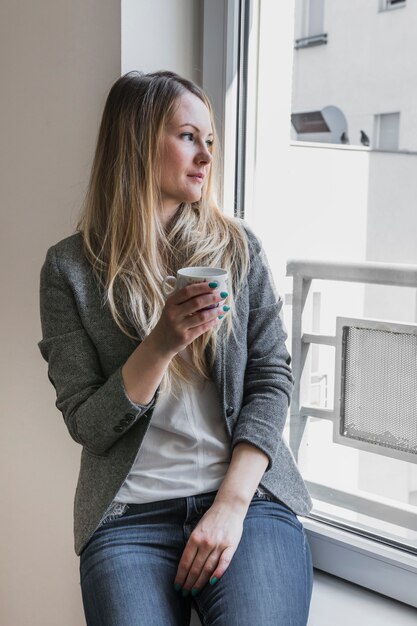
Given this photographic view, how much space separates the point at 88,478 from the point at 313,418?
1.80ft

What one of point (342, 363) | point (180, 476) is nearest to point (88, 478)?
point (180, 476)

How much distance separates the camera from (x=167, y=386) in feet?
4.43

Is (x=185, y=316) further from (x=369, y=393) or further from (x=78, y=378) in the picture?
(x=369, y=393)

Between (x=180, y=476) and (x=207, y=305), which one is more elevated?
(x=207, y=305)

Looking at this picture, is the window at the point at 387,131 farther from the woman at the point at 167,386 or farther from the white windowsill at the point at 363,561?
the white windowsill at the point at 363,561

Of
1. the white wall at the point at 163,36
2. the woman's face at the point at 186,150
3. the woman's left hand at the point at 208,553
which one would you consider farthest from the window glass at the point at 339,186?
the woman's left hand at the point at 208,553

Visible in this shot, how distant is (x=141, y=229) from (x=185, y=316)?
320 mm

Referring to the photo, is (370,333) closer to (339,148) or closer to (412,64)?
(339,148)

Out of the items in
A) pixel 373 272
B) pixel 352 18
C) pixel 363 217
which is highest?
pixel 352 18

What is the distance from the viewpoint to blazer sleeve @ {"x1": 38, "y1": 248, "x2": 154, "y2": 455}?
4.18 feet

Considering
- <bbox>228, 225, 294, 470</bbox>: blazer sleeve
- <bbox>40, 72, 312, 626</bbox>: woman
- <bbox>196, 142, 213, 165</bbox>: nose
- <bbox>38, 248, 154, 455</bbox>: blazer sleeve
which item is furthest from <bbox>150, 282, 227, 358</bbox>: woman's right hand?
<bbox>196, 142, 213, 165</bbox>: nose

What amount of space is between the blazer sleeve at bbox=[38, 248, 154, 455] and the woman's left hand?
0.73 feet

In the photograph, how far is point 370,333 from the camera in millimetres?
1505

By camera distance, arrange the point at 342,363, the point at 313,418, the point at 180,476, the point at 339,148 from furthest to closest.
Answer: the point at 313,418
the point at 342,363
the point at 339,148
the point at 180,476
